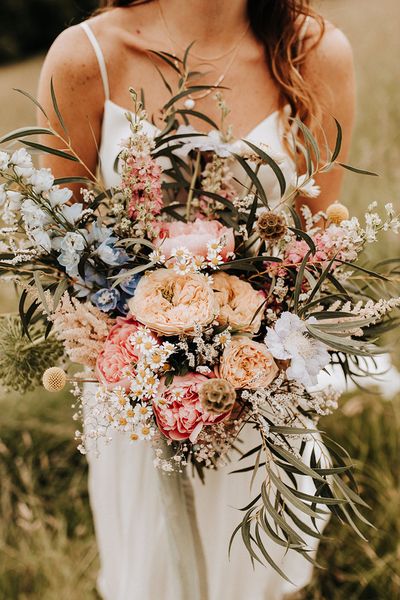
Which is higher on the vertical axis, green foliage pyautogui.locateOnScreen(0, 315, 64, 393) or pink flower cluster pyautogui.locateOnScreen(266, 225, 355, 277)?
pink flower cluster pyautogui.locateOnScreen(266, 225, 355, 277)

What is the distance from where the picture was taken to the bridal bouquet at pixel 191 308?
0.97m

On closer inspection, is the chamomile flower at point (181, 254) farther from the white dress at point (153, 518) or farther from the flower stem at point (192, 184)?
the white dress at point (153, 518)

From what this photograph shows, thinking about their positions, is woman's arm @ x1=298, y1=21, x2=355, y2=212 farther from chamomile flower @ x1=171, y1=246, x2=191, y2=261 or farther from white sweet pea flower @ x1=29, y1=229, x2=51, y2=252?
white sweet pea flower @ x1=29, y1=229, x2=51, y2=252

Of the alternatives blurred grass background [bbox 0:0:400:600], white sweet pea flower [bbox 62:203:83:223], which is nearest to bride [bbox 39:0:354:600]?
blurred grass background [bbox 0:0:400:600]

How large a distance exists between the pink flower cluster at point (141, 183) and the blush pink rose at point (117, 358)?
0.20 meters

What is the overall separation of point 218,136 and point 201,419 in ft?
1.91

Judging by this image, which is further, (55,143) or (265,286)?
(55,143)

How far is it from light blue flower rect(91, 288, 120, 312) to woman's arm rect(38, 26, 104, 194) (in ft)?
1.80

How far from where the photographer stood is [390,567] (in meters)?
2.17

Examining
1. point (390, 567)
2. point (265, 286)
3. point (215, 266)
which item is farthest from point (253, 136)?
point (390, 567)

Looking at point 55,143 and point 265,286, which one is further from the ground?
point 55,143

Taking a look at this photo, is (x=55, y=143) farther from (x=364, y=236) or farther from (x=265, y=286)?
(x=364, y=236)

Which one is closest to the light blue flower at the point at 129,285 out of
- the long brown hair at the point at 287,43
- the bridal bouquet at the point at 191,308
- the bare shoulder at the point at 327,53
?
the bridal bouquet at the point at 191,308

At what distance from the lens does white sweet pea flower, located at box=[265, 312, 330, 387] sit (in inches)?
36.8
